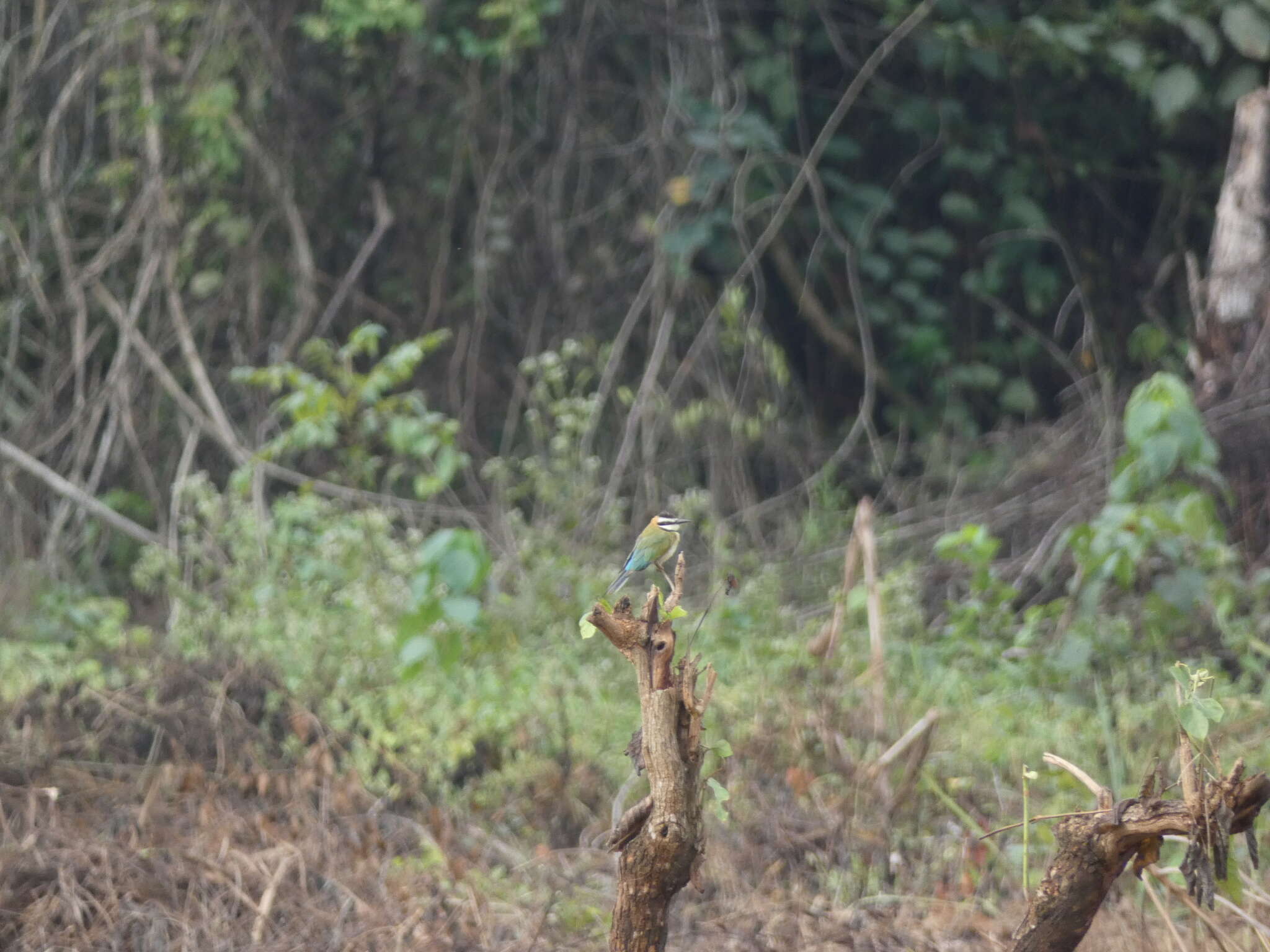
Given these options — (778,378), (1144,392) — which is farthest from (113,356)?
(1144,392)

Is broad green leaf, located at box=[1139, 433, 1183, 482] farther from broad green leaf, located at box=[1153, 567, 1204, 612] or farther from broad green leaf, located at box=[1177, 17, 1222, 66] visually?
broad green leaf, located at box=[1177, 17, 1222, 66]

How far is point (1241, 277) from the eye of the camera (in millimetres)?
4996

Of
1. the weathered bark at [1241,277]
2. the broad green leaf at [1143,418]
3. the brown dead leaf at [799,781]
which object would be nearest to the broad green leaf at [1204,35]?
the weathered bark at [1241,277]

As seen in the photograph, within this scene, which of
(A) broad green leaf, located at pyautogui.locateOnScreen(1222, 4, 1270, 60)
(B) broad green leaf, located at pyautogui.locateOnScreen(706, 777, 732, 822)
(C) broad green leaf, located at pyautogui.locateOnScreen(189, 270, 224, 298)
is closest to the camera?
(B) broad green leaf, located at pyautogui.locateOnScreen(706, 777, 732, 822)

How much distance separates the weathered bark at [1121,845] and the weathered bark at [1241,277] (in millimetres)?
3438

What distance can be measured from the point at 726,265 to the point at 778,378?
60cm

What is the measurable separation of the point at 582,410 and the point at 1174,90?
2.80 meters

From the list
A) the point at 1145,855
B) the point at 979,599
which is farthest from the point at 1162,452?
the point at 1145,855

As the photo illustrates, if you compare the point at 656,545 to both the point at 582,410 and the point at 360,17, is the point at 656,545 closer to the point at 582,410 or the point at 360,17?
the point at 582,410

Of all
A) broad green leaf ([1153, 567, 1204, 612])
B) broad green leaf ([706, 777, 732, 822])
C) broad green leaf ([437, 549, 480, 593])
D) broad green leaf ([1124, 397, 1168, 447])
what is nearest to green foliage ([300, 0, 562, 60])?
broad green leaf ([437, 549, 480, 593])

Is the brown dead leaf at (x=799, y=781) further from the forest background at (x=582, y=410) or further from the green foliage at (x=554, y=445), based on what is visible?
the green foliage at (x=554, y=445)

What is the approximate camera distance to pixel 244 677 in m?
3.83

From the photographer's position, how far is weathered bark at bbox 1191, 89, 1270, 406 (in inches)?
192

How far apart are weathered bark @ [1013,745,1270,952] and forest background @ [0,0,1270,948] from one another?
128 centimetres
